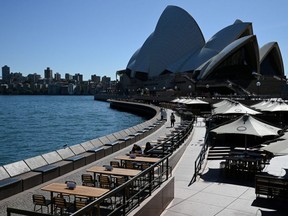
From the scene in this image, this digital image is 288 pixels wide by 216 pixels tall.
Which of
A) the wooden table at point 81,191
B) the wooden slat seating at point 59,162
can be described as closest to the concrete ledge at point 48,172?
the wooden slat seating at point 59,162

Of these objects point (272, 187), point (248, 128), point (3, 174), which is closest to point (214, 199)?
point (272, 187)

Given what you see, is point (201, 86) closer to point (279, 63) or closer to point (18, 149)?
point (279, 63)

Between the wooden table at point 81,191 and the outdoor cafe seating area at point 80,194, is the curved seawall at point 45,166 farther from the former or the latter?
the wooden table at point 81,191

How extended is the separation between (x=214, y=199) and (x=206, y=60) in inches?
3099

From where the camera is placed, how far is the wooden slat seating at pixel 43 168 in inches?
372

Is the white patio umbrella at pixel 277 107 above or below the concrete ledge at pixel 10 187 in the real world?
above

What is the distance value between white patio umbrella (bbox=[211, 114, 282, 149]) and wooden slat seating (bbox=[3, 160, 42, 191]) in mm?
6655

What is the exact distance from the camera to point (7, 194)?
8047 millimetres

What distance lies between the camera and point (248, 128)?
1246 cm

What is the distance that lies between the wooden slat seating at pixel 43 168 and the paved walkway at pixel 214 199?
3.59 metres

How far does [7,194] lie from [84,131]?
3266 centimetres

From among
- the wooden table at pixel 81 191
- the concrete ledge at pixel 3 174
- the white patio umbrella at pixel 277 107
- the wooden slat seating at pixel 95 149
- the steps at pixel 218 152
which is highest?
the white patio umbrella at pixel 277 107

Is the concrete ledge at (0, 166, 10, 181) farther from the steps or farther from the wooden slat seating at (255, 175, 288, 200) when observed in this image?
the steps

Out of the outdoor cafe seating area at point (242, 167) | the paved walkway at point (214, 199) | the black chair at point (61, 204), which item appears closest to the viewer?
the black chair at point (61, 204)
